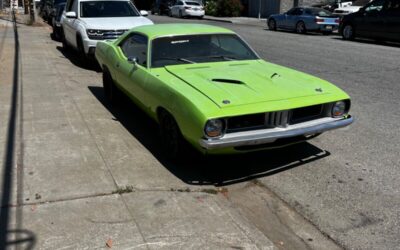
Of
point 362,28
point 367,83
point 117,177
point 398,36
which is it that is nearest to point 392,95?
point 367,83

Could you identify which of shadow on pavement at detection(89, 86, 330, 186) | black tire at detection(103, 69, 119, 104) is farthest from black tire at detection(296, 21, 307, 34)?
shadow on pavement at detection(89, 86, 330, 186)

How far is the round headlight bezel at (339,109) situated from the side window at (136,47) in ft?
7.52

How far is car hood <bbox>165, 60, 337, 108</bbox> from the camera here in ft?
14.9

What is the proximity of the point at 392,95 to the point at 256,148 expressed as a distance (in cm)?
461

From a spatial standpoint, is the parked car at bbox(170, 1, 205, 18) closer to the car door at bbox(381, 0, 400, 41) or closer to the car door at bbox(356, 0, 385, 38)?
the car door at bbox(356, 0, 385, 38)

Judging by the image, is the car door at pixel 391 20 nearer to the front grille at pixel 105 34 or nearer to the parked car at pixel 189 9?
the front grille at pixel 105 34

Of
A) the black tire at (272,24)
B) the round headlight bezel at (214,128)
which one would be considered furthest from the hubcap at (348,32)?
the round headlight bezel at (214,128)

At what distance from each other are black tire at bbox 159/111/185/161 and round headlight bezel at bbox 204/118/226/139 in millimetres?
548

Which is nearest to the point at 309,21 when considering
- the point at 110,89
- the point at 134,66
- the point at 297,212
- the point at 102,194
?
the point at 110,89

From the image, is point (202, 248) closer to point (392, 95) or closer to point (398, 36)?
point (392, 95)

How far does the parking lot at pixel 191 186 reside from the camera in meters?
3.64

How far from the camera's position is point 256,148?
4586mm

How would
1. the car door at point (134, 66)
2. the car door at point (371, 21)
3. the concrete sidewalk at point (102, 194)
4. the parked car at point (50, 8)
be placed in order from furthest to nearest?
the parked car at point (50, 8), the car door at point (371, 21), the car door at point (134, 66), the concrete sidewalk at point (102, 194)

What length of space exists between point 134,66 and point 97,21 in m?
5.30
